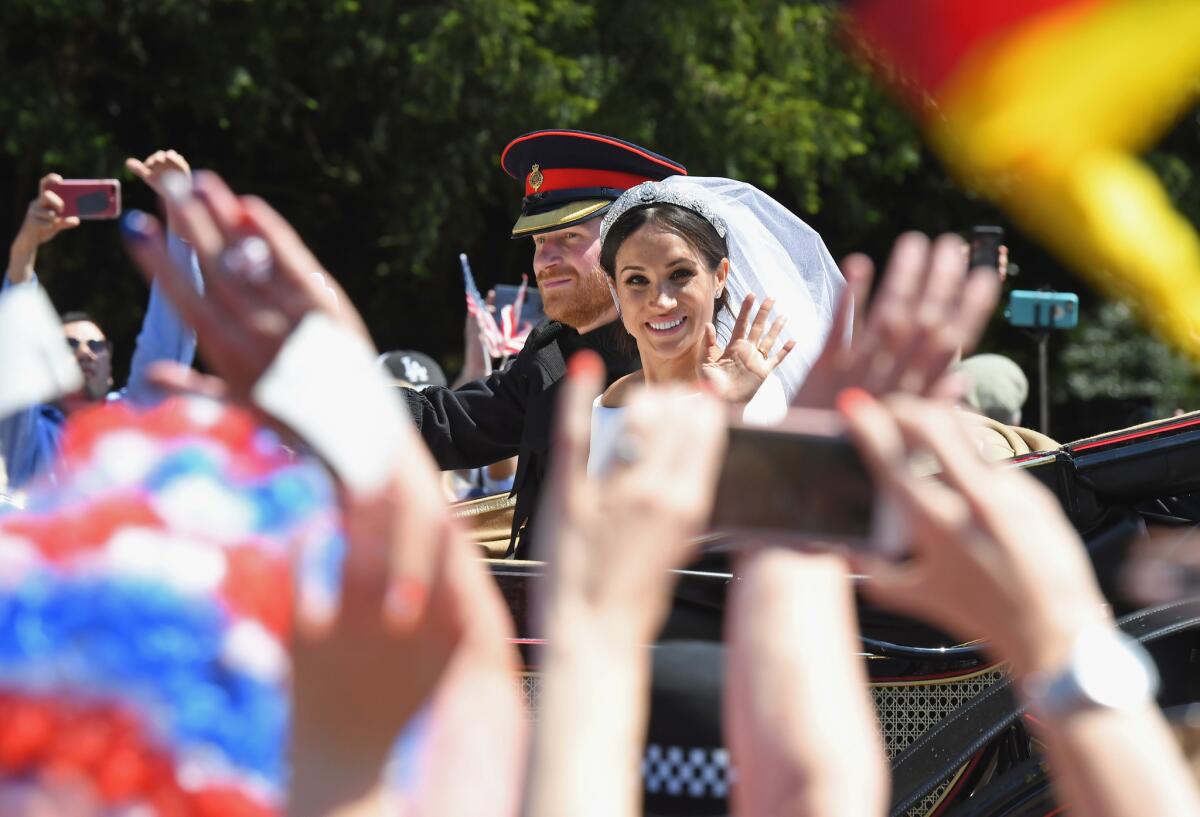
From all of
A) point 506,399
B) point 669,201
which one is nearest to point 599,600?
point 669,201

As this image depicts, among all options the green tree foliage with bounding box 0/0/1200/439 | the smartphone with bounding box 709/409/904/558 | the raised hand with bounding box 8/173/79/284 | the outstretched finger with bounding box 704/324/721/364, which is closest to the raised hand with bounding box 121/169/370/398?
the smartphone with bounding box 709/409/904/558

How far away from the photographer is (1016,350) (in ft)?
43.2

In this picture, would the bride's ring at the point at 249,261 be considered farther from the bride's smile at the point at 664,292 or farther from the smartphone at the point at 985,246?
the smartphone at the point at 985,246

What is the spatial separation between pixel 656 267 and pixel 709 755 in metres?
1.01

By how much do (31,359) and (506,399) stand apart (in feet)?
8.32

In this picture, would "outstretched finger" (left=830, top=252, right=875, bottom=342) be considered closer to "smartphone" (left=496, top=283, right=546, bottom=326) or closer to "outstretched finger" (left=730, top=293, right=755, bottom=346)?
"outstretched finger" (left=730, top=293, right=755, bottom=346)

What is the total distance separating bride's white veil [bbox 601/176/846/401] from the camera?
11.2 ft

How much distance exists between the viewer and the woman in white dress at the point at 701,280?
Result: 3334mm

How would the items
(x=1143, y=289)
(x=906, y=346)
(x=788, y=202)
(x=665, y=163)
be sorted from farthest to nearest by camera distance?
(x=788, y=202)
(x=665, y=163)
(x=906, y=346)
(x=1143, y=289)

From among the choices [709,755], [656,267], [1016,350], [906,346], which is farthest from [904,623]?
[1016,350]

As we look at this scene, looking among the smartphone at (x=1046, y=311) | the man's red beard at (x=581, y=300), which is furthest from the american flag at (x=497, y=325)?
the smartphone at (x=1046, y=311)

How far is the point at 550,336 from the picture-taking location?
4000 mm

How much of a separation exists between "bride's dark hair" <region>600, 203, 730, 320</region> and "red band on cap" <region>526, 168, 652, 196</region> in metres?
0.73

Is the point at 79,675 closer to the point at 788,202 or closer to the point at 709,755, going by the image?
the point at 709,755
